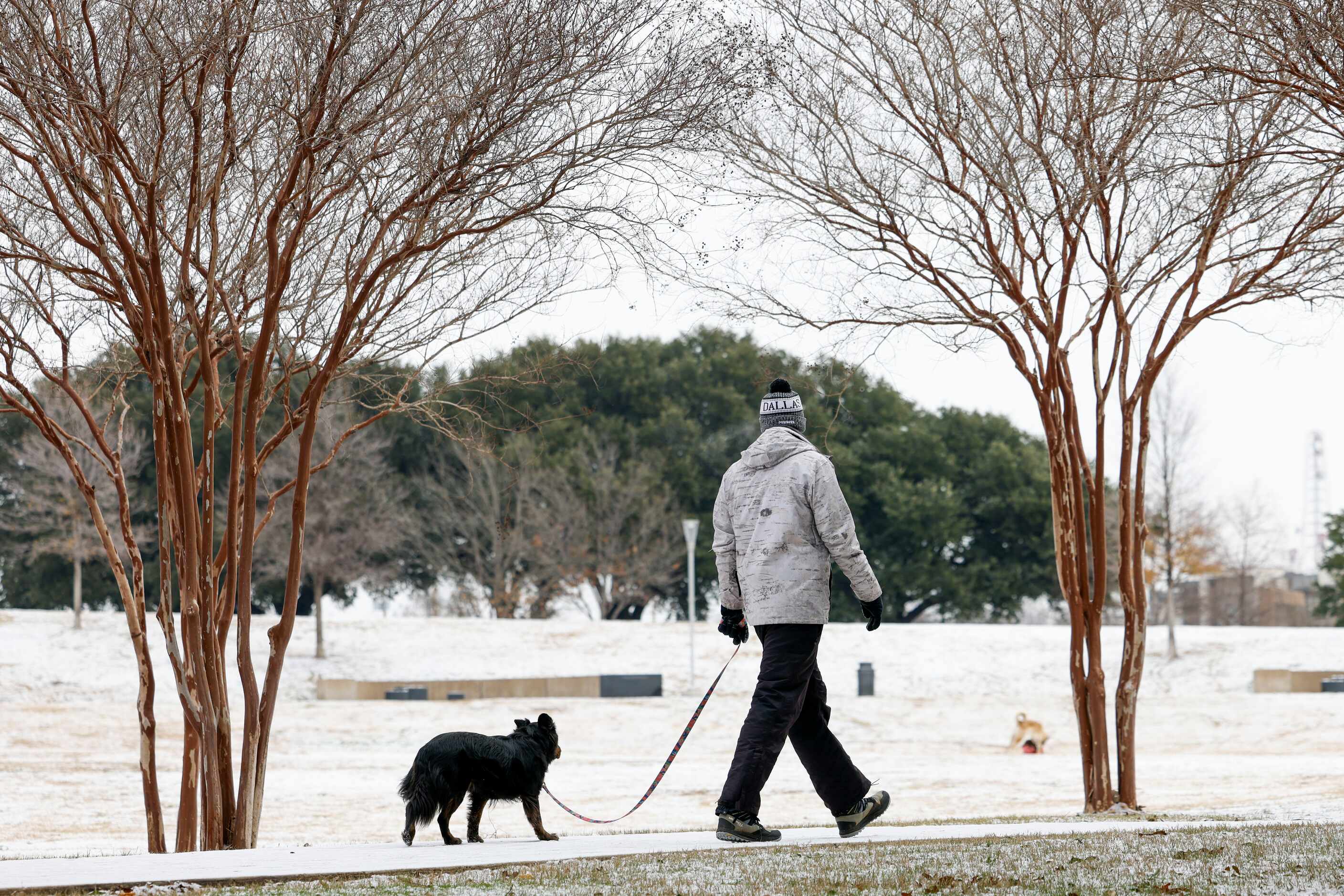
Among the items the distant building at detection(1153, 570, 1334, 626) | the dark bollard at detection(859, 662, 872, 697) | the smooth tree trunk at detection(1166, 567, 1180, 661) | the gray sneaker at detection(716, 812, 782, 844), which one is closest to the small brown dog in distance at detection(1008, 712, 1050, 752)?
the dark bollard at detection(859, 662, 872, 697)

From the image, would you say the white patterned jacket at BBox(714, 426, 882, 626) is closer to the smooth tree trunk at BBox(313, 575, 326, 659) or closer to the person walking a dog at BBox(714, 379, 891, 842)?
the person walking a dog at BBox(714, 379, 891, 842)

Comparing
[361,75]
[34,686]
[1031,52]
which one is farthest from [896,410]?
[361,75]

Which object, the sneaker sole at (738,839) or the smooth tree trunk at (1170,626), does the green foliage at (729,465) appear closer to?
the smooth tree trunk at (1170,626)

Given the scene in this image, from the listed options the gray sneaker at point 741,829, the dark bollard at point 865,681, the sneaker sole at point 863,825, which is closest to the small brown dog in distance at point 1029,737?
the dark bollard at point 865,681

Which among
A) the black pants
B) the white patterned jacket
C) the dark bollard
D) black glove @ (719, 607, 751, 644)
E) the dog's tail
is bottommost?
the dark bollard

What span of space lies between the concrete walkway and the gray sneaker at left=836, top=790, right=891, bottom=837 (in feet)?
0.22

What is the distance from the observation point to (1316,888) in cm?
486

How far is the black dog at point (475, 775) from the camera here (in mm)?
6609

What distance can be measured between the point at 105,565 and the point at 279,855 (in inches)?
1422

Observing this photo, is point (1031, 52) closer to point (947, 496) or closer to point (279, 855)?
point (279, 855)

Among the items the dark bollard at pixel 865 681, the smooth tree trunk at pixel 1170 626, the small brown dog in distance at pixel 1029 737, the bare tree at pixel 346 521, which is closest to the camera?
the small brown dog in distance at pixel 1029 737

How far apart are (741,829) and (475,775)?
1298 mm

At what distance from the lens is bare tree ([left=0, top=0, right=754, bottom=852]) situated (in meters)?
8.09

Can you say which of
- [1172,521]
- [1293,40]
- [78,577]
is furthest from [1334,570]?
[1293,40]
